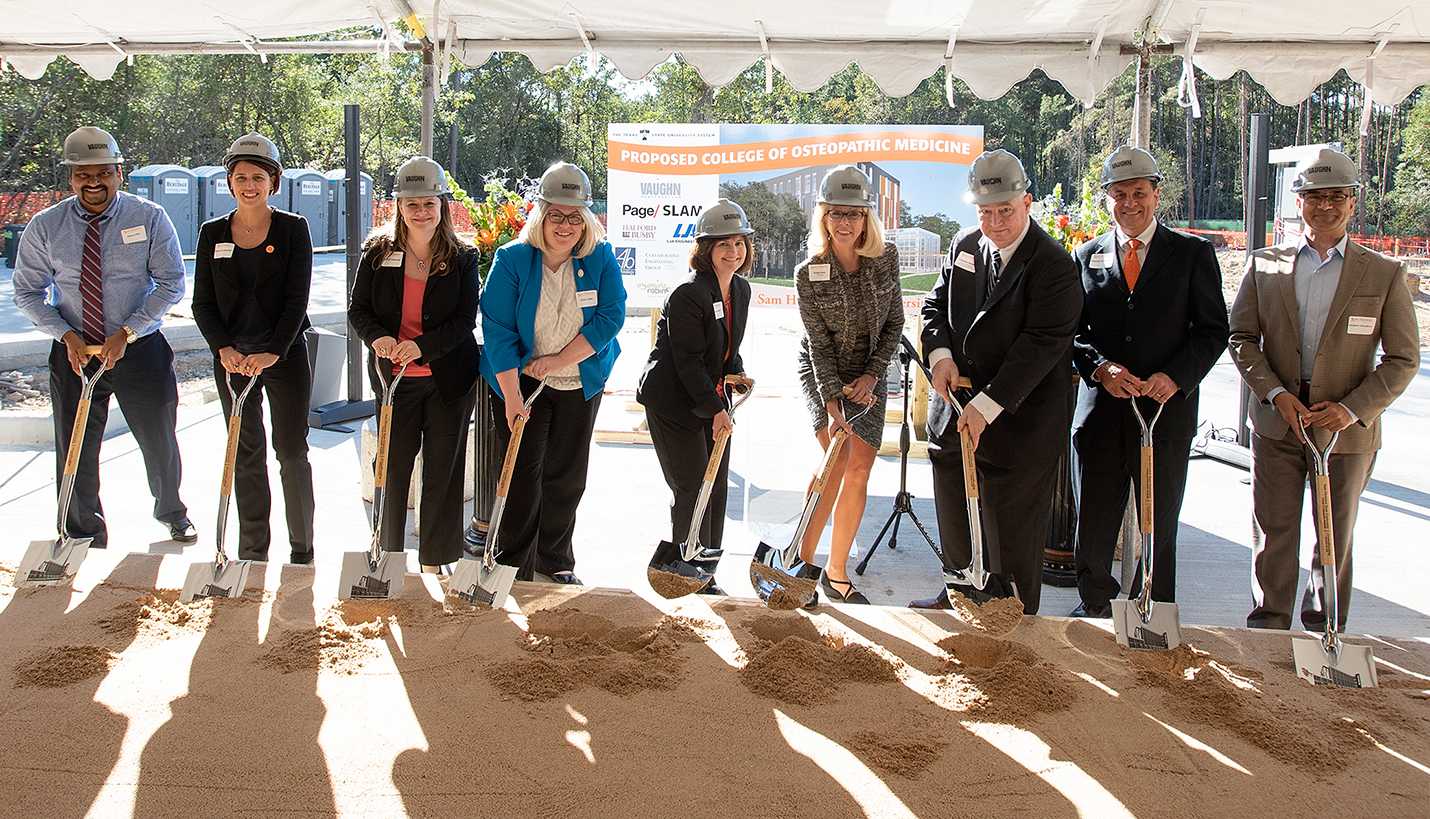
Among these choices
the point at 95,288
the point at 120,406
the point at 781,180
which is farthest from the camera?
the point at 781,180

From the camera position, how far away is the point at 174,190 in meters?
18.5

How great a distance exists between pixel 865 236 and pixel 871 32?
1.15m

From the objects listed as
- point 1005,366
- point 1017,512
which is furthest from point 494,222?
point 1017,512

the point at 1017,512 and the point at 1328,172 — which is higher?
the point at 1328,172

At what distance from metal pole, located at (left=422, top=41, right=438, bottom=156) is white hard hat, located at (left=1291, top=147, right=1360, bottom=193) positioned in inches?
123

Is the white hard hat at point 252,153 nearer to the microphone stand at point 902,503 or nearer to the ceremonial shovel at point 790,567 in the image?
the ceremonial shovel at point 790,567

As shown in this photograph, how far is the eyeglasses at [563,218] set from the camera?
3143 millimetres

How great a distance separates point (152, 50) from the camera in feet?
14.4

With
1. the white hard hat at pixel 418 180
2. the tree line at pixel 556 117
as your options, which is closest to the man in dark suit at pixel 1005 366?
the white hard hat at pixel 418 180

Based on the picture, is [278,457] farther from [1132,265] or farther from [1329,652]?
[1329,652]

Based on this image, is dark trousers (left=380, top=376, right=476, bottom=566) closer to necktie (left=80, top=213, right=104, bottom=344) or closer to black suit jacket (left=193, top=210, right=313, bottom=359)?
black suit jacket (left=193, top=210, right=313, bottom=359)

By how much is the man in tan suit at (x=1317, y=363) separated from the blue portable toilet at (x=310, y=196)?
66.5ft

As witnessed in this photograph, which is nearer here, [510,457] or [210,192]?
[510,457]

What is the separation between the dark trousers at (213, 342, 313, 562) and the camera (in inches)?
132
